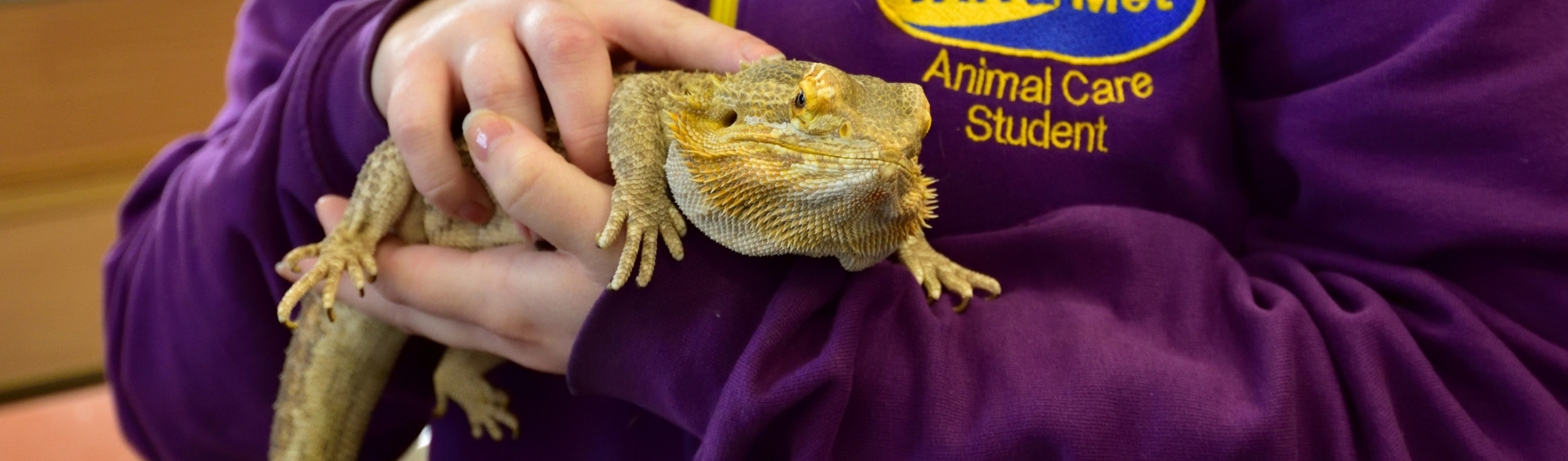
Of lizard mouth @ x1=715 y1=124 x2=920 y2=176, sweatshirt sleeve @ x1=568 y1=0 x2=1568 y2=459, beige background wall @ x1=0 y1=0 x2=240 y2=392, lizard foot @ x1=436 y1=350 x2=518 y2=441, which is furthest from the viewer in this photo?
beige background wall @ x1=0 y1=0 x2=240 y2=392

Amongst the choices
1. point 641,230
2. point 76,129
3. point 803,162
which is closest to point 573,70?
point 641,230

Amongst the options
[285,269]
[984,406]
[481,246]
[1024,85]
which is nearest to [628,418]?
[481,246]

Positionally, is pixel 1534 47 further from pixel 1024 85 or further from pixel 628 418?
pixel 628 418

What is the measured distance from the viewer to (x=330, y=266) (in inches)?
54.0

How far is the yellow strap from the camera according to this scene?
1.42 metres

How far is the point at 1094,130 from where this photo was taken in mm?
1352

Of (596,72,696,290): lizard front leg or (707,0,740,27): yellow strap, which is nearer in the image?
(596,72,696,290): lizard front leg

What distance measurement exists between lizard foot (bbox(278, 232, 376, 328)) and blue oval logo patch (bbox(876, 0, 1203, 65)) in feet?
Result: 2.82

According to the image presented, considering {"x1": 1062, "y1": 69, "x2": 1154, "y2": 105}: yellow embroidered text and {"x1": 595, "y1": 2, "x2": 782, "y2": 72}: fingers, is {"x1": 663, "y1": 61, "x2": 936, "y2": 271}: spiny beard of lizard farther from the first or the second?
{"x1": 1062, "y1": 69, "x2": 1154, "y2": 105}: yellow embroidered text

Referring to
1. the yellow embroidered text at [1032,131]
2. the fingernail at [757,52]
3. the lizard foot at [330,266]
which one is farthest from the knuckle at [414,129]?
the yellow embroidered text at [1032,131]

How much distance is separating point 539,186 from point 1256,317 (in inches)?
34.4

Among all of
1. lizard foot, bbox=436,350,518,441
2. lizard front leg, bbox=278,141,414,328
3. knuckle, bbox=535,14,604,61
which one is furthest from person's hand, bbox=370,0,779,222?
lizard foot, bbox=436,350,518,441

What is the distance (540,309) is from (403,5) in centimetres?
52

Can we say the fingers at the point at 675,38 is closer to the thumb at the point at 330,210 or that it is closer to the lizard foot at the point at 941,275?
the lizard foot at the point at 941,275
